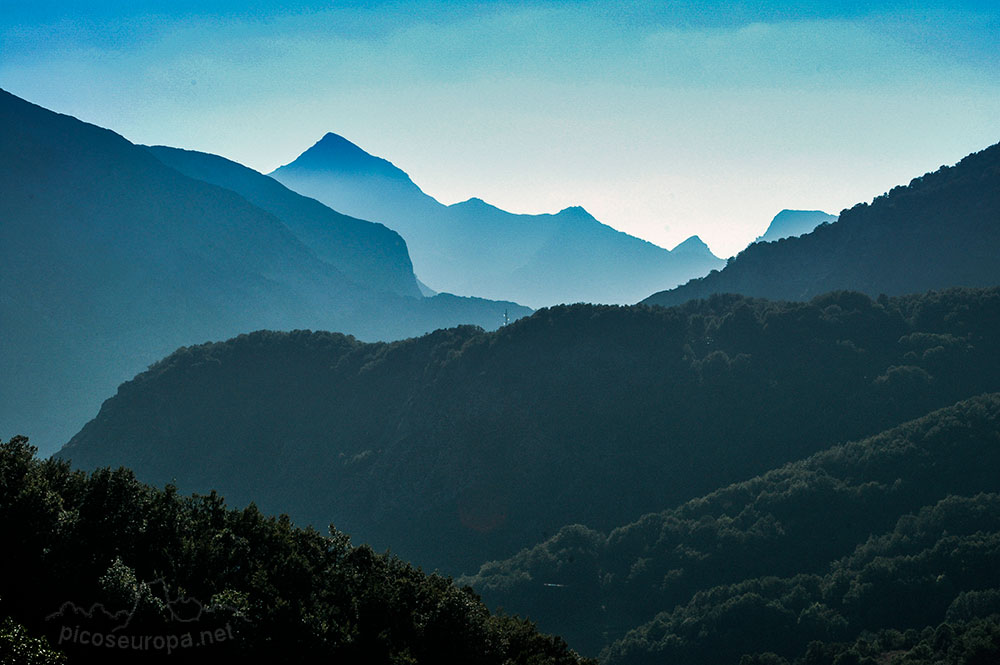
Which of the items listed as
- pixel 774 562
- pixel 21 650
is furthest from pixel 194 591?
pixel 774 562

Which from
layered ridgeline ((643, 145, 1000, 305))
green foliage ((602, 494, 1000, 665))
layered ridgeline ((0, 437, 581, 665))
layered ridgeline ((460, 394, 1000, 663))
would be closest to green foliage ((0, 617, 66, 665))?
layered ridgeline ((0, 437, 581, 665))

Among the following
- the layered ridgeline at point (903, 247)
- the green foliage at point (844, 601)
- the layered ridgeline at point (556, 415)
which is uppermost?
the layered ridgeline at point (903, 247)

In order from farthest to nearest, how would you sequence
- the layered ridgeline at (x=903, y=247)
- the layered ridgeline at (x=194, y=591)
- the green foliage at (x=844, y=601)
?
the layered ridgeline at (x=903, y=247), the green foliage at (x=844, y=601), the layered ridgeline at (x=194, y=591)

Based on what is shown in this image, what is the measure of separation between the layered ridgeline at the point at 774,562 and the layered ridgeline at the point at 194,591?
1747 inches

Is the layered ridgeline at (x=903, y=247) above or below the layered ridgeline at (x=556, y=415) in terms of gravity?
above

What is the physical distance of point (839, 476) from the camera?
282ft

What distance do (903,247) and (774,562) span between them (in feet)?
275

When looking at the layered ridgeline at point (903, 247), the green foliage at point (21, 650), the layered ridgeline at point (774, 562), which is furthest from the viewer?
the layered ridgeline at point (903, 247)

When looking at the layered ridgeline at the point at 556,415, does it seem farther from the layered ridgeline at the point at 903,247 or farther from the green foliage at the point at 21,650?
the green foliage at the point at 21,650

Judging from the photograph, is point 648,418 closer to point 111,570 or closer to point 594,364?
point 594,364

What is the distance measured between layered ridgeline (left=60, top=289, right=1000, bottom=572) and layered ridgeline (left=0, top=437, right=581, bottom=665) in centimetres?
7210

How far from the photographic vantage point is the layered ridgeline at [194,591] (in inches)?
742

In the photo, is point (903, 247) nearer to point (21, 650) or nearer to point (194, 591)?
point (194, 591)

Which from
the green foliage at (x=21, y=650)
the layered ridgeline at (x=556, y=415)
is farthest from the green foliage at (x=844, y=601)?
the green foliage at (x=21, y=650)
